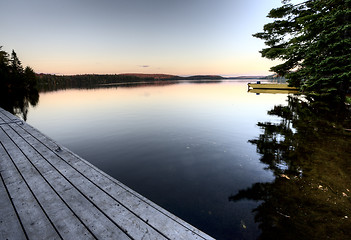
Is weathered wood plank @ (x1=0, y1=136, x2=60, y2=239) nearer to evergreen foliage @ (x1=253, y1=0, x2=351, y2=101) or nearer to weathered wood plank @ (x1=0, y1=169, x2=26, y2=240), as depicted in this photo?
weathered wood plank @ (x1=0, y1=169, x2=26, y2=240)

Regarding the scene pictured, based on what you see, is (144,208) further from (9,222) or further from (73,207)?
(9,222)

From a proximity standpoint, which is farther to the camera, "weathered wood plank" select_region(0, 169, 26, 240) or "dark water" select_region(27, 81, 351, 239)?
"dark water" select_region(27, 81, 351, 239)

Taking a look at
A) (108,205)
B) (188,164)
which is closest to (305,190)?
(188,164)

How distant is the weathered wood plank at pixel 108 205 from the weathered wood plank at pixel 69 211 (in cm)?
8

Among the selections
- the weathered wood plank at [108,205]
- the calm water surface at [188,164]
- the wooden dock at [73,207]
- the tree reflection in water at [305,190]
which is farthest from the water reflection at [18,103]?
the tree reflection in water at [305,190]

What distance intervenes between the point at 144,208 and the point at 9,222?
202cm

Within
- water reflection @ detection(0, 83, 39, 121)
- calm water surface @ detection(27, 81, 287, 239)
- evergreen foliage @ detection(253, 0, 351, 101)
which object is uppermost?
evergreen foliage @ detection(253, 0, 351, 101)

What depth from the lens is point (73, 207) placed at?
2.79m

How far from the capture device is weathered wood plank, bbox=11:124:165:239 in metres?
2.29

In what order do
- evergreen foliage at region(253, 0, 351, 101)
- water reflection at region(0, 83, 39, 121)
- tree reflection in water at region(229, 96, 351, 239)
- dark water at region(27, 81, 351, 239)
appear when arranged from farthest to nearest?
1. water reflection at region(0, 83, 39, 121)
2. evergreen foliage at region(253, 0, 351, 101)
3. dark water at region(27, 81, 351, 239)
4. tree reflection in water at region(229, 96, 351, 239)

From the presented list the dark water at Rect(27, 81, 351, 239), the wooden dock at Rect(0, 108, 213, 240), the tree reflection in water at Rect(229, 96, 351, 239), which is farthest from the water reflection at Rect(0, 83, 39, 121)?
the tree reflection in water at Rect(229, 96, 351, 239)

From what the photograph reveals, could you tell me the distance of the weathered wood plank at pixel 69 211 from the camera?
229cm

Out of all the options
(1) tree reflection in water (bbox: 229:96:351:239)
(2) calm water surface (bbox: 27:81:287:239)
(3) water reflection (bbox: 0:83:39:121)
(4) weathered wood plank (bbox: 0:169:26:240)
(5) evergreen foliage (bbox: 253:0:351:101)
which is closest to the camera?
(4) weathered wood plank (bbox: 0:169:26:240)

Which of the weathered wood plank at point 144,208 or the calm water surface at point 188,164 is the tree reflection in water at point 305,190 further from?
the weathered wood plank at point 144,208
